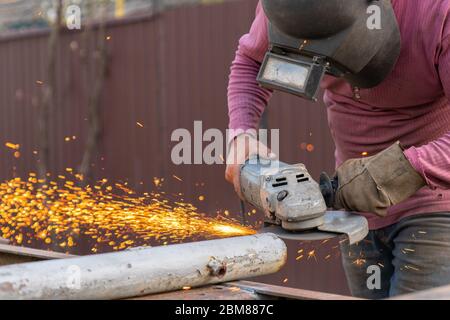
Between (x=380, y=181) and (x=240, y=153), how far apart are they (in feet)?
1.92

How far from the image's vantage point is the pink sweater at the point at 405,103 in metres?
2.33

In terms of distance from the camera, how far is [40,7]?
7543mm

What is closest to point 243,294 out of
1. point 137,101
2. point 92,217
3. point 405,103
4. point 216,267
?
point 216,267

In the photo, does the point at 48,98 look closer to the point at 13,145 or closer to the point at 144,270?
the point at 13,145

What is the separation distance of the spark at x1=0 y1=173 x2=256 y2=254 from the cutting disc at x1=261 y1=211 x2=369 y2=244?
0.78 meters

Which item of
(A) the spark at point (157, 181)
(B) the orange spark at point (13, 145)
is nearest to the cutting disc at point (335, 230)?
(A) the spark at point (157, 181)

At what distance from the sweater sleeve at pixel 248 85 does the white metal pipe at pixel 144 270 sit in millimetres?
872

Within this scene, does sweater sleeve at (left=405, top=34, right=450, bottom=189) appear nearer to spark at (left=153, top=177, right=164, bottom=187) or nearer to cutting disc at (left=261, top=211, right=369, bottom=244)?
cutting disc at (left=261, top=211, right=369, bottom=244)

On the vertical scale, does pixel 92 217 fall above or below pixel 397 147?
below

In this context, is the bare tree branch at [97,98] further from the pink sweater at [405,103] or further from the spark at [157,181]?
the pink sweater at [405,103]

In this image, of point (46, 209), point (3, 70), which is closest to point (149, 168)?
point (46, 209)

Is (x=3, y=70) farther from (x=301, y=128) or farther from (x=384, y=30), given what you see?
(x=384, y=30)

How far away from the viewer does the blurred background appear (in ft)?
16.5

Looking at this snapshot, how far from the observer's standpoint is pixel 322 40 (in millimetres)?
2340
